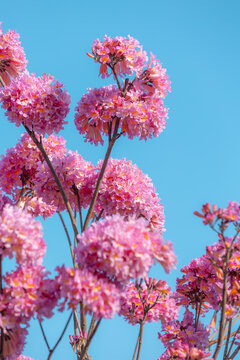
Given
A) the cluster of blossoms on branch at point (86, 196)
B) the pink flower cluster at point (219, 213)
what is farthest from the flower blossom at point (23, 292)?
the pink flower cluster at point (219, 213)

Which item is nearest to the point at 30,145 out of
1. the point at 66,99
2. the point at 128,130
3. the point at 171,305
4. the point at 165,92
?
the point at 66,99

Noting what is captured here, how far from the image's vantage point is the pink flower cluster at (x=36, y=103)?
461cm

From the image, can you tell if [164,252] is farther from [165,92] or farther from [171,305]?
[171,305]

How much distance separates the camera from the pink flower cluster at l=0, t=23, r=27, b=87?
534 centimetres

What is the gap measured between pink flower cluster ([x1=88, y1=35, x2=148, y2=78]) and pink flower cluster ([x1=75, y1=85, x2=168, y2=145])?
0.78ft

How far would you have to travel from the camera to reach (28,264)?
2982 millimetres

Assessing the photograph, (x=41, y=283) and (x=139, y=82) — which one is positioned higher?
(x=139, y=82)

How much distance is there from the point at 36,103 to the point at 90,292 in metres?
2.47

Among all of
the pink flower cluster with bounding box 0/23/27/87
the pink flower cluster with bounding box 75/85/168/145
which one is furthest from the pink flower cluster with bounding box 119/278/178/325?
the pink flower cluster with bounding box 0/23/27/87

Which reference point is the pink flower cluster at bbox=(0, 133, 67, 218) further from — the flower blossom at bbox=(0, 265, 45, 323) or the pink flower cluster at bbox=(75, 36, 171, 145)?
the flower blossom at bbox=(0, 265, 45, 323)

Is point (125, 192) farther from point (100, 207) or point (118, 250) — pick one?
point (118, 250)

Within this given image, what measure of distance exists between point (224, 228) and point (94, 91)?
6.73 feet

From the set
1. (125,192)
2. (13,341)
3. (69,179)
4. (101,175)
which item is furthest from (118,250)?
(69,179)

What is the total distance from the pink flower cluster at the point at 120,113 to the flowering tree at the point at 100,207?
10mm
